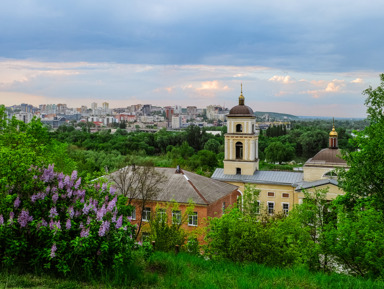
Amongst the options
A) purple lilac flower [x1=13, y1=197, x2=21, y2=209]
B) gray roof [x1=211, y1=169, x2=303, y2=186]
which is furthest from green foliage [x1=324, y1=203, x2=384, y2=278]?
gray roof [x1=211, y1=169, x2=303, y2=186]

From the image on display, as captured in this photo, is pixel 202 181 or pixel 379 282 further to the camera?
pixel 202 181

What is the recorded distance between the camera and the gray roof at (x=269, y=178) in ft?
97.8

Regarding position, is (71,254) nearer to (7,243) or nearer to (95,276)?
(95,276)

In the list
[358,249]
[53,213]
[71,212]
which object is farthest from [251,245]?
[53,213]

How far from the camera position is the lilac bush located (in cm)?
662

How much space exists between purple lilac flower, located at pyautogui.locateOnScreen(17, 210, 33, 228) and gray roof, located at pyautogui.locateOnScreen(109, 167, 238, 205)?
14.6 metres

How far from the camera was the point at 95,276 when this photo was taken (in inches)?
270

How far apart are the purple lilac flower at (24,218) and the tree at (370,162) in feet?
41.2

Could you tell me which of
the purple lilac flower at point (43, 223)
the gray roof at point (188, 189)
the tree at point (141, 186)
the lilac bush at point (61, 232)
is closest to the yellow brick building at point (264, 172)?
the gray roof at point (188, 189)

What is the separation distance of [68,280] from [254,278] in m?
3.56

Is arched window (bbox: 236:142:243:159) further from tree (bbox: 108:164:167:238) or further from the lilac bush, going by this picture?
the lilac bush

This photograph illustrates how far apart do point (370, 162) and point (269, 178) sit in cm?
1543

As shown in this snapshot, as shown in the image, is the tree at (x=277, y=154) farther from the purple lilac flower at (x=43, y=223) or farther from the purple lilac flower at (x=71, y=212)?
the purple lilac flower at (x=43, y=223)

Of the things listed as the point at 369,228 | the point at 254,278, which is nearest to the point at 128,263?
the point at 254,278
